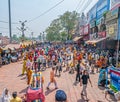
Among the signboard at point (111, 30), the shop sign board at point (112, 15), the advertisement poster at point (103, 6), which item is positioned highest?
the advertisement poster at point (103, 6)

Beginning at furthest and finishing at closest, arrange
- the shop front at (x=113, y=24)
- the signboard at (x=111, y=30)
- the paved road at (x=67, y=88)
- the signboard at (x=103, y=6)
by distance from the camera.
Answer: the signboard at (x=103, y=6) < the signboard at (x=111, y=30) < the shop front at (x=113, y=24) < the paved road at (x=67, y=88)

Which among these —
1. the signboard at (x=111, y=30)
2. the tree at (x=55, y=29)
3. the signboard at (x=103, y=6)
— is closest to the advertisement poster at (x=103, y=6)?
the signboard at (x=103, y=6)

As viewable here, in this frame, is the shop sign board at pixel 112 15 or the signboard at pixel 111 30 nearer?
the shop sign board at pixel 112 15

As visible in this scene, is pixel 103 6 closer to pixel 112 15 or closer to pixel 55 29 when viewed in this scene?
pixel 112 15

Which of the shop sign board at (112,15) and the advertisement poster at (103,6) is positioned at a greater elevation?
the advertisement poster at (103,6)

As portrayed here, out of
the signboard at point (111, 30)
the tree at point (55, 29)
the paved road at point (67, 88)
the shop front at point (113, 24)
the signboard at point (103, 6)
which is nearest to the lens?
the paved road at point (67, 88)

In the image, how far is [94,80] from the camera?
18.3m

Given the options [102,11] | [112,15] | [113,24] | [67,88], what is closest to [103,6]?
[102,11]

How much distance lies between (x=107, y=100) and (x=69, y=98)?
212 centimetres

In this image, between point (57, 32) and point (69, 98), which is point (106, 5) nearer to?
point (69, 98)

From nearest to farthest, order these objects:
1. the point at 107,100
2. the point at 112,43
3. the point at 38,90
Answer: the point at 38,90 < the point at 107,100 < the point at 112,43

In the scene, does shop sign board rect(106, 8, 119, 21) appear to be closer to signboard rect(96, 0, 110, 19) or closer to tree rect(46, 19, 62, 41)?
signboard rect(96, 0, 110, 19)

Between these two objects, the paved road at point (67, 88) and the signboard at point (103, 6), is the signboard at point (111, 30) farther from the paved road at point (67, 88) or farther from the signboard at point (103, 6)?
the paved road at point (67, 88)

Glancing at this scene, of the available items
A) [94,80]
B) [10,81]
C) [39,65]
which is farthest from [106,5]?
[10,81]
